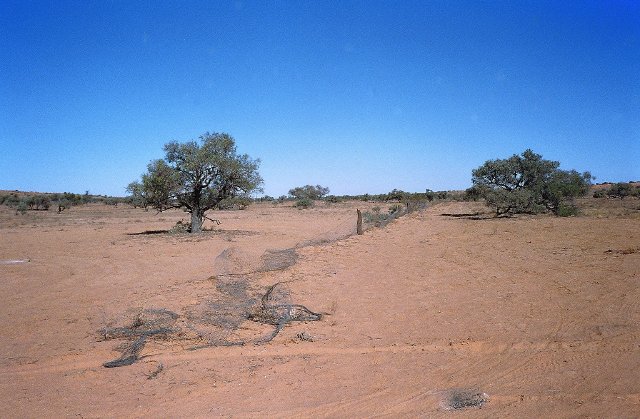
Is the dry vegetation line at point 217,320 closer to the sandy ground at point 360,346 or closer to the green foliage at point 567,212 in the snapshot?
the sandy ground at point 360,346

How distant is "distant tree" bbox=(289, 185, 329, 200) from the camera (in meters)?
99.9

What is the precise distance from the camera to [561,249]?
44.3 ft

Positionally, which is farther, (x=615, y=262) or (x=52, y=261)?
(x=52, y=261)

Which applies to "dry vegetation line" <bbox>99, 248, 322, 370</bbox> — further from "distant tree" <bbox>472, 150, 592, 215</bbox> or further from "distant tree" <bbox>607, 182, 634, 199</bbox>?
"distant tree" <bbox>607, 182, 634, 199</bbox>

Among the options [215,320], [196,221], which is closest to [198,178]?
[196,221]

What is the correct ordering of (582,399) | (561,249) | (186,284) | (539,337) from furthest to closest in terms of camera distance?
1. (561,249)
2. (186,284)
3. (539,337)
4. (582,399)

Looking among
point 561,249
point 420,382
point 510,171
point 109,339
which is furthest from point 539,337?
point 510,171

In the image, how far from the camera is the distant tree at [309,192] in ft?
328

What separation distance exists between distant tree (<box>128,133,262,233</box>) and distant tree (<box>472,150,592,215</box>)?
817 inches

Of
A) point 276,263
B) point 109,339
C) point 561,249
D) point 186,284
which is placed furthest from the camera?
point 561,249

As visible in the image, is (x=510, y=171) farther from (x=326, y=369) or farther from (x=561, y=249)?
(x=326, y=369)

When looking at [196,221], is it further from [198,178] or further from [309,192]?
[309,192]

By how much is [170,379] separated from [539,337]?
517 cm

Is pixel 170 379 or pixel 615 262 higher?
pixel 615 262
